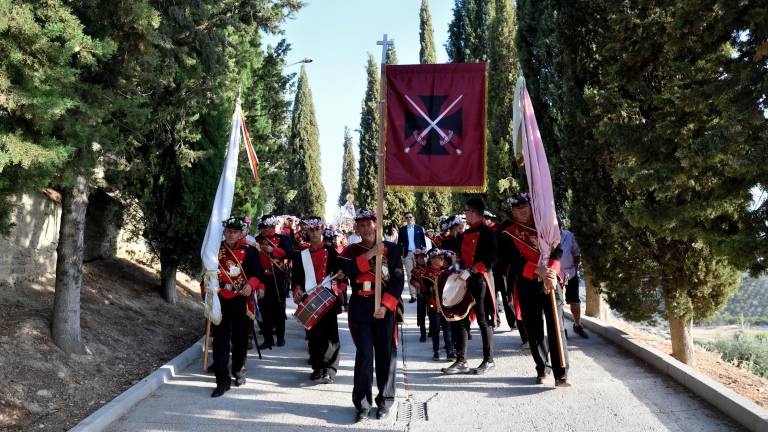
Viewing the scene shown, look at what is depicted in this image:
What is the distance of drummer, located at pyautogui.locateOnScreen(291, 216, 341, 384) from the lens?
25.2 ft

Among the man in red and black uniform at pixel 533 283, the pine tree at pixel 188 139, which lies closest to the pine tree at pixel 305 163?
the pine tree at pixel 188 139

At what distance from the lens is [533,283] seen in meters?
7.09

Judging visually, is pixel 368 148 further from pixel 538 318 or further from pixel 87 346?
pixel 538 318

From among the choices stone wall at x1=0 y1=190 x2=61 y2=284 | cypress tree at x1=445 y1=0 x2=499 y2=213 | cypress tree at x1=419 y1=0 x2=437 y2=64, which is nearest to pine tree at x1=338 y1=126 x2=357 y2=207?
cypress tree at x1=419 y1=0 x2=437 y2=64

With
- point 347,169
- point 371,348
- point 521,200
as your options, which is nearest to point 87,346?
→ point 371,348

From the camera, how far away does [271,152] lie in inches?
634

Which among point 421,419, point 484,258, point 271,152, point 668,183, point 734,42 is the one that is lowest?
point 421,419

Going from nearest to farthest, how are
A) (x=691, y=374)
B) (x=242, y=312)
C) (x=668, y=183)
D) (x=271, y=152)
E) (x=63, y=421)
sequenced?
(x=63, y=421) → (x=668, y=183) → (x=691, y=374) → (x=242, y=312) → (x=271, y=152)

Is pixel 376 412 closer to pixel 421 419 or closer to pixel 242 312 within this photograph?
pixel 421 419

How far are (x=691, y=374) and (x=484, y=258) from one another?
2.59m

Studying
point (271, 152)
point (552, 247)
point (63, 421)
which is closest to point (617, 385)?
point (552, 247)

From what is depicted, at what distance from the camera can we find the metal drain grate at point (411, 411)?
19.6 ft

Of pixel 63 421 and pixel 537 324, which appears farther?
pixel 537 324

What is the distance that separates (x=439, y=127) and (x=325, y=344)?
3182mm
